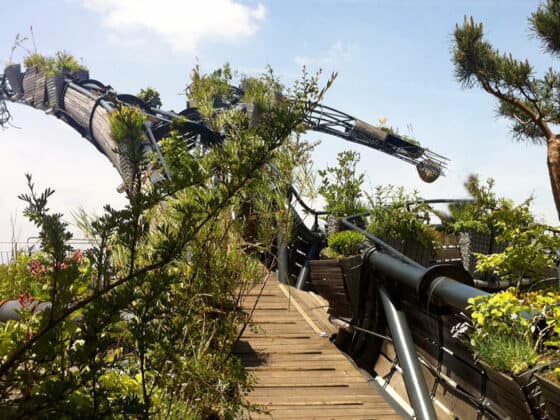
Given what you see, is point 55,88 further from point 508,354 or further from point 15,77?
point 508,354

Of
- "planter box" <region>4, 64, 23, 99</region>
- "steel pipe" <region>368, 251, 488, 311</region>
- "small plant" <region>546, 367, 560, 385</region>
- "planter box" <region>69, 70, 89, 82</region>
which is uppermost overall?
"planter box" <region>4, 64, 23, 99</region>

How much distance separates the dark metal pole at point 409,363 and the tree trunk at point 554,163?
5181 mm

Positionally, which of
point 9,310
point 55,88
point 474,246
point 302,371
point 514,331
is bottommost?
point 302,371

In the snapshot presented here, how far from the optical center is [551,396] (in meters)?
1.86

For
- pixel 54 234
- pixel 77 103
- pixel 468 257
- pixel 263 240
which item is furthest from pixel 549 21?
pixel 77 103

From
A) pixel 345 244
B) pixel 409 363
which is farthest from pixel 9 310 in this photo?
pixel 345 244

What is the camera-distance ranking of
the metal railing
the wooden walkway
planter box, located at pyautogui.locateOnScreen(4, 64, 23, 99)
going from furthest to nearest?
planter box, located at pyautogui.locateOnScreen(4, 64, 23, 99)
the wooden walkway
the metal railing

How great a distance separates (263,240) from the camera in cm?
462

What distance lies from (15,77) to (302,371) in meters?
16.9

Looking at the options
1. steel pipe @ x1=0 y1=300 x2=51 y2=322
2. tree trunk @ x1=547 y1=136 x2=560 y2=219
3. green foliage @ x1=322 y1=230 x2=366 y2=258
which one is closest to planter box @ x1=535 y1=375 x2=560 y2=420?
steel pipe @ x1=0 y1=300 x2=51 y2=322

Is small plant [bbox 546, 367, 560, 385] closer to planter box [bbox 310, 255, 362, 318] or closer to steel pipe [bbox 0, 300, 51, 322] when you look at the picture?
planter box [bbox 310, 255, 362, 318]

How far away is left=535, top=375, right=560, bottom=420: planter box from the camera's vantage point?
1.83m

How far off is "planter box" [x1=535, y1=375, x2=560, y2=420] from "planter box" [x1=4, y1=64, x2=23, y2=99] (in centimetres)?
1871

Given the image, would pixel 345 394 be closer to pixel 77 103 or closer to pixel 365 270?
pixel 365 270
